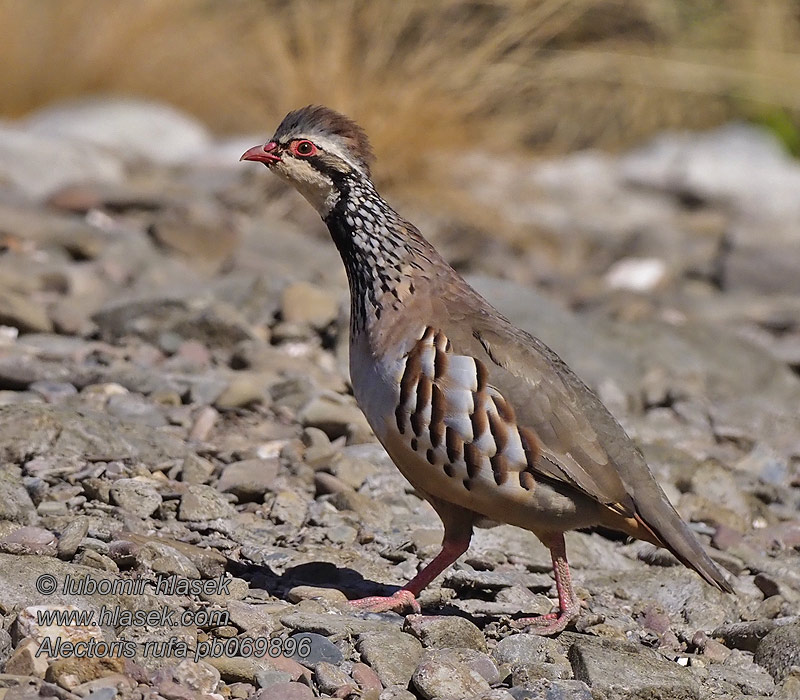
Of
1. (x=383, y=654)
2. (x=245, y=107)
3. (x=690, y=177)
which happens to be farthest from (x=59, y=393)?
(x=690, y=177)

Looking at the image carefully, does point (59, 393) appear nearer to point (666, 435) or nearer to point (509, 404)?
point (509, 404)

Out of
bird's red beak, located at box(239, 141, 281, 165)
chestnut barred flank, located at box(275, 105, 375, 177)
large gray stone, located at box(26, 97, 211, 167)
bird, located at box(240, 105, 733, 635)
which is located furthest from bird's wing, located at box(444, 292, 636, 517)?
large gray stone, located at box(26, 97, 211, 167)

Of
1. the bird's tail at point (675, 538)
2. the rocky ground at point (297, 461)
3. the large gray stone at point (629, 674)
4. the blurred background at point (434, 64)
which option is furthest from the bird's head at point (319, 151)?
the blurred background at point (434, 64)

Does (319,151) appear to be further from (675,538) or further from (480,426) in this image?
(675,538)

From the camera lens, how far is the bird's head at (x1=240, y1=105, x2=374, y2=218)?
16.8 feet

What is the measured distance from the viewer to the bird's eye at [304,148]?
201 inches

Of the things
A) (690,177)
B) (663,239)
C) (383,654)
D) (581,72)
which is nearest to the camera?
(383,654)

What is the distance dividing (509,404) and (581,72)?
481 inches

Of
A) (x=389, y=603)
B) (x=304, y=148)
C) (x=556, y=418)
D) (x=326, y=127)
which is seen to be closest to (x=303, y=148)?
(x=304, y=148)

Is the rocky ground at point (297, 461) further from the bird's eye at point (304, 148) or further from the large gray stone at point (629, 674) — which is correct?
the bird's eye at point (304, 148)

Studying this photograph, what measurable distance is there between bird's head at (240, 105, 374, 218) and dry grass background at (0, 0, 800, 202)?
6.85 m

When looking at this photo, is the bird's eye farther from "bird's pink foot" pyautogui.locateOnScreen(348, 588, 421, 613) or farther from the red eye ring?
"bird's pink foot" pyautogui.locateOnScreen(348, 588, 421, 613)

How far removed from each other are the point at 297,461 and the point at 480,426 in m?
1.57

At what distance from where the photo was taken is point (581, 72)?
16.2m
